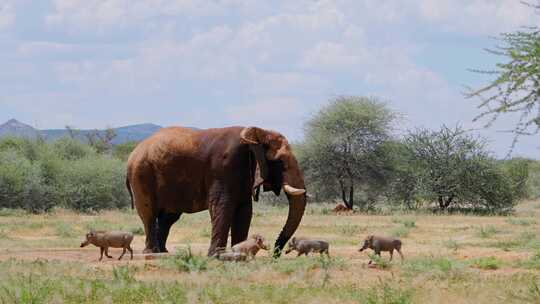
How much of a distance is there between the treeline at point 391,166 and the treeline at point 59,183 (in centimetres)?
1116

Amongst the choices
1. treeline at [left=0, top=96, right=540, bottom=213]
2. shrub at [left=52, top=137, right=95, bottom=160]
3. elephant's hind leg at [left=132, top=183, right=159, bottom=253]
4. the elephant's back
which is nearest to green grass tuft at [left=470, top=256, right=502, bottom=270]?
the elephant's back

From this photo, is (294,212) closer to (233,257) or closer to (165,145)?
→ (233,257)

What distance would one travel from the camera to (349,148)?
A: 49594mm

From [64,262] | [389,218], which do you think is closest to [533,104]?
[64,262]

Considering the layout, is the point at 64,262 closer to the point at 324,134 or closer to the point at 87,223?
the point at 87,223

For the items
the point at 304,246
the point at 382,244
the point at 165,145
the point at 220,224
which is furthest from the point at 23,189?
the point at 220,224

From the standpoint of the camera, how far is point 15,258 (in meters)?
16.7

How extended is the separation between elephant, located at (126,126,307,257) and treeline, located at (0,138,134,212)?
24.1 metres

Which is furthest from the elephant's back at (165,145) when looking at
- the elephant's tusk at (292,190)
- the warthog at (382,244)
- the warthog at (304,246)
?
the warthog at (382,244)

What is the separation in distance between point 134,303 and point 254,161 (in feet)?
17.1

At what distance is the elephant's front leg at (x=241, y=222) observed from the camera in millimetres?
16438

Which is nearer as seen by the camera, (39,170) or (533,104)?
(533,104)

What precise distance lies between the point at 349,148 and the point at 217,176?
33.8 m

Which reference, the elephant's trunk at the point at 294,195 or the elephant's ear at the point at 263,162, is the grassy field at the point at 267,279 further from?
the elephant's ear at the point at 263,162
